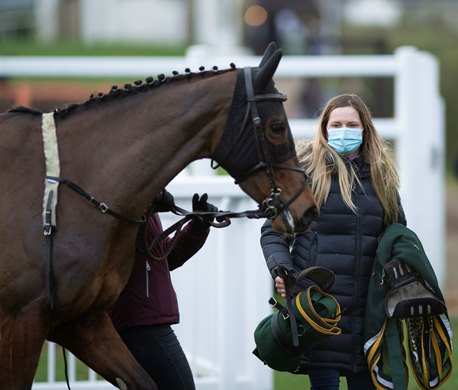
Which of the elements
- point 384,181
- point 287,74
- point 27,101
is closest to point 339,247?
point 384,181

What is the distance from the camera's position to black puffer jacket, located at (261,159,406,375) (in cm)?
477

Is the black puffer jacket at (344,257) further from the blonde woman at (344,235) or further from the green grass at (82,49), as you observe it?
the green grass at (82,49)

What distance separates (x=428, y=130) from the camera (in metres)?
9.23

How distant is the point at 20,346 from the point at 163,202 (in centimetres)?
83

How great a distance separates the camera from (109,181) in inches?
175

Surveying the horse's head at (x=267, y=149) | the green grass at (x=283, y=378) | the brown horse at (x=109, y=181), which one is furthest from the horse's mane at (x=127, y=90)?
the green grass at (x=283, y=378)

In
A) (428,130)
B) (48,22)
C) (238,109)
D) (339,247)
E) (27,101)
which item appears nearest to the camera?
(238,109)

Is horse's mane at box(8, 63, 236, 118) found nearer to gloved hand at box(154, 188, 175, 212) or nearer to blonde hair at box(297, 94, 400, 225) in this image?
gloved hand at box(154, 188, 175, 212)

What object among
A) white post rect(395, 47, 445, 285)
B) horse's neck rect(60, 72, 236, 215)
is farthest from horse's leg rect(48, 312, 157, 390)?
white post rect(395, 47, 445, 285)

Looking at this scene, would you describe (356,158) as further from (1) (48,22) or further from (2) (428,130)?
(1) (48,22)

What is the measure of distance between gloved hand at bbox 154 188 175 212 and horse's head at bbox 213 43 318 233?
0.42m

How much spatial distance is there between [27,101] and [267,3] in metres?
10.3

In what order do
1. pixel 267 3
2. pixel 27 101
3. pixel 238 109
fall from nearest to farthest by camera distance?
pixel 238 109
pixel 27 101
pixel 267 3

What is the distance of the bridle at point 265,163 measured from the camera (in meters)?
4.36
